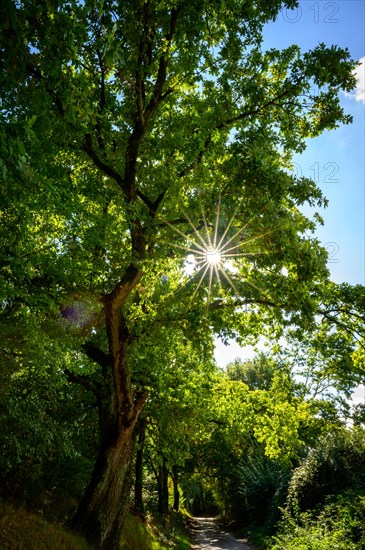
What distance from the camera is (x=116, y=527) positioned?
10.9 m

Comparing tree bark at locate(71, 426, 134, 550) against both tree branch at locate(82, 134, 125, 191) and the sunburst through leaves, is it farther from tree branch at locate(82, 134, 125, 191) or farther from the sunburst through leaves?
tree branch at locate(82, 134, 125, 191)

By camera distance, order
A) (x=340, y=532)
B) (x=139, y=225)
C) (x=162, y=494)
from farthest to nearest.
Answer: (x=162, y=494) → (x=340, y=532) → (x=139, y=225)

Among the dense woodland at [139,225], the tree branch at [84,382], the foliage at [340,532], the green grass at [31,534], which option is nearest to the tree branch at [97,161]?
the dense woodland at [139,225]

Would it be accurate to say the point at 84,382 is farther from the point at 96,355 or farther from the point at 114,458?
the point at 114,458

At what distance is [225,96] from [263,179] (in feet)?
9.57

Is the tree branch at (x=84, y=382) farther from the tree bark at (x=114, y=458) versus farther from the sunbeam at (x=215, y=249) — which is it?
the sunbeam at (x=215, y=249)

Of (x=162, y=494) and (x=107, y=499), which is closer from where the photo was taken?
(x=107, y=499)

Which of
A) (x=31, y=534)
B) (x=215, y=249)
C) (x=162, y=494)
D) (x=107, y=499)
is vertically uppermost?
(x=215, y=249)

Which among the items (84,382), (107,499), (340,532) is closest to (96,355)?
(84,382)

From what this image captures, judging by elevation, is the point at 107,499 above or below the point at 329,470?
below

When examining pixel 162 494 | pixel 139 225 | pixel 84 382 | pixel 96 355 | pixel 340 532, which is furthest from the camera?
pixel 162 494

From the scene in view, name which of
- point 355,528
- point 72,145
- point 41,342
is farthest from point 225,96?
point 355,528

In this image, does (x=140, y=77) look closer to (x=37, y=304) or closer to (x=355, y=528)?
(x=37, y=304)

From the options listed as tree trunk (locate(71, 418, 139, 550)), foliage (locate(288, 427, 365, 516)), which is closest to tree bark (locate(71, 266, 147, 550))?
tree trunk (locate(71, 418, 139, 550))
